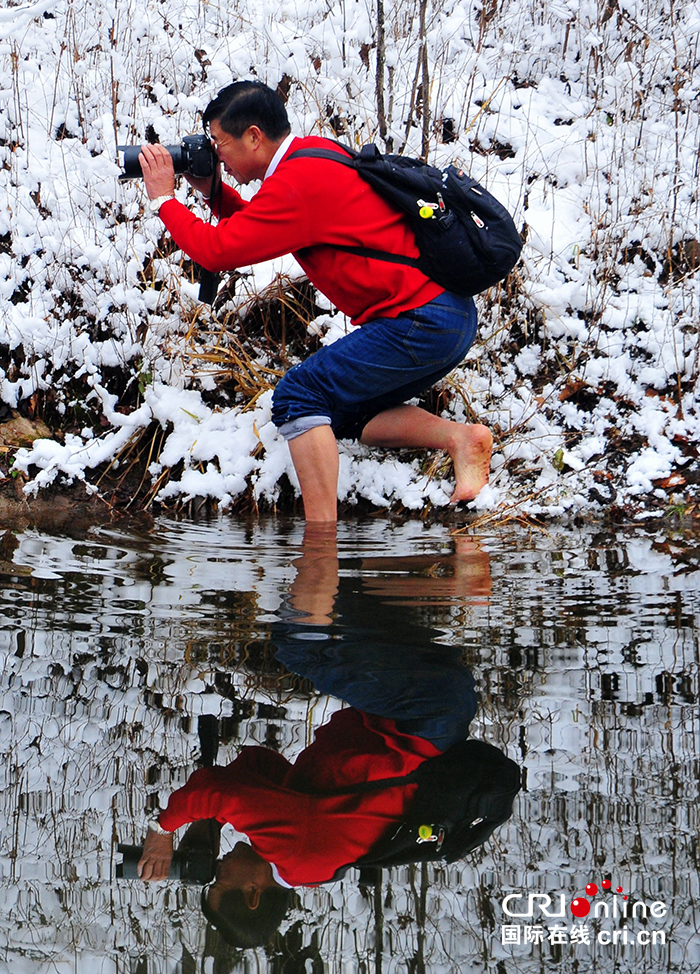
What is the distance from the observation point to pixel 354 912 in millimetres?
1296

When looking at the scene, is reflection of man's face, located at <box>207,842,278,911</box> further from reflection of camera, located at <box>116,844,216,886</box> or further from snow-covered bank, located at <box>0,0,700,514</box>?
snow-covered bank, located at <box>0,0,700,514</box>

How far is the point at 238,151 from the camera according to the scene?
3256 millimetres

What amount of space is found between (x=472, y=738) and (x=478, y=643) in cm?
50

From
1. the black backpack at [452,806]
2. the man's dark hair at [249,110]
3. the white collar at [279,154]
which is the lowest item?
the black backpack at [452,806]

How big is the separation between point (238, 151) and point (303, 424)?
3.27 ft

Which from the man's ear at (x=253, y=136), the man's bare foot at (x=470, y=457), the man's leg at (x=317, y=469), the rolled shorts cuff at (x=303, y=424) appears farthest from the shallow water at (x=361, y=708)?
the man's ear at (x=253, y=136)

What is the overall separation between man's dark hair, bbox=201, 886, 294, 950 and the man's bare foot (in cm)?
257

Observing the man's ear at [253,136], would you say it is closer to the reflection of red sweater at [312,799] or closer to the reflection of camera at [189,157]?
the reflection of camera at [189,157]

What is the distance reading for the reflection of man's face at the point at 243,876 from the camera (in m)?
1.32

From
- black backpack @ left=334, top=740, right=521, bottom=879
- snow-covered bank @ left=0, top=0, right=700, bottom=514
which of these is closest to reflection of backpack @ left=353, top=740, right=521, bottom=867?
black backpack @ left=334, top=740, right=521, bottom=879

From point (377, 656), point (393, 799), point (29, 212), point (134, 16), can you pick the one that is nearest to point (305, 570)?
point (377, 656)

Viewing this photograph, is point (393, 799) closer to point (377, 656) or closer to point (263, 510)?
point (377, 656)

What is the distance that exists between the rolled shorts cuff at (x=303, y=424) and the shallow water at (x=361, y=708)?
476 mm

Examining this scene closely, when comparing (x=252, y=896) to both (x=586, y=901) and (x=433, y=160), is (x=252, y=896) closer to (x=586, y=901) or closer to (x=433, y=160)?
(x=586, y=901)
